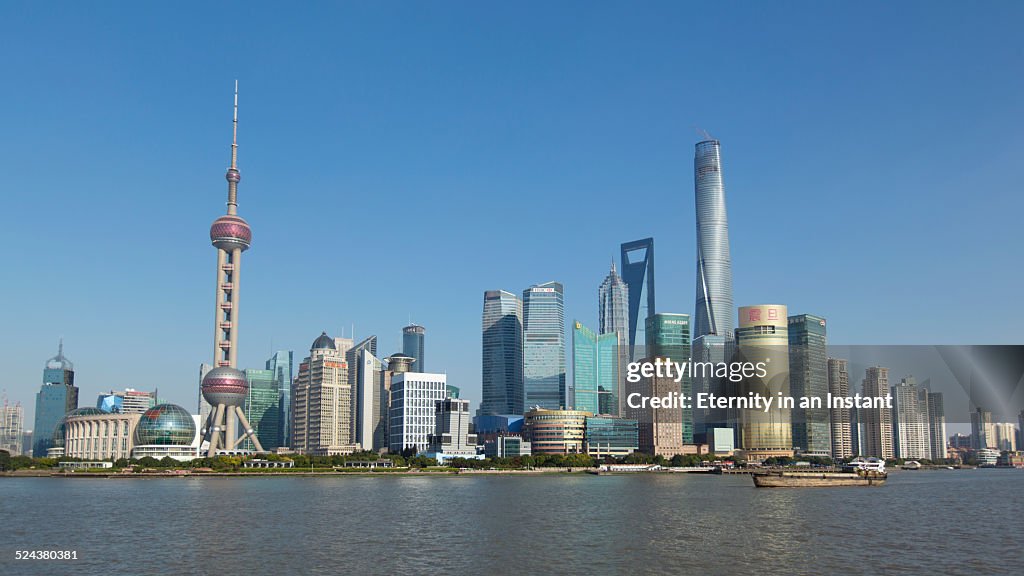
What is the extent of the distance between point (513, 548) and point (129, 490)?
379 feet

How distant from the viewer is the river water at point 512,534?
68.0 m

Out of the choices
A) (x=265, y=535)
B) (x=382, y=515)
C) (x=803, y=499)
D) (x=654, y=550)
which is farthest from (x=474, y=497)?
(x=654, y=550)

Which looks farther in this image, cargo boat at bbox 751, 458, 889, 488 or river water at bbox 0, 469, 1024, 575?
cargo boat at bbox 751, 458, 889, 488

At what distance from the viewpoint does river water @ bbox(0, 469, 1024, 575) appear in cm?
6800

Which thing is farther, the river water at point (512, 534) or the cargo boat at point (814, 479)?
the cargo boat at point (814, 479)

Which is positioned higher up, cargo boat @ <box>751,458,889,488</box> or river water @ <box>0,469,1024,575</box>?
river water @ <box>0,469,1024,575</box>

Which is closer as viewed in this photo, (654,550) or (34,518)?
(654,550)

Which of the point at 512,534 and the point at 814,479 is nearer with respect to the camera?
the point at 512,534

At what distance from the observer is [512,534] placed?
290ft

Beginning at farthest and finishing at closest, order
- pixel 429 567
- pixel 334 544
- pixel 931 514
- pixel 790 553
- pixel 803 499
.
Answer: pixel 803 499
pixel 931 514
pixel 334 544
pixel 790 553
pixel 429 567

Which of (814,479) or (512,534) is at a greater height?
(512,534)

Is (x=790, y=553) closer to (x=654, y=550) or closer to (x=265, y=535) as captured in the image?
(x=654, y=550)

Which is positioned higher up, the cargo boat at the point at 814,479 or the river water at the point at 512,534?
the river water at the point at 512,534

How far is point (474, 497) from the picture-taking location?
482 feet
